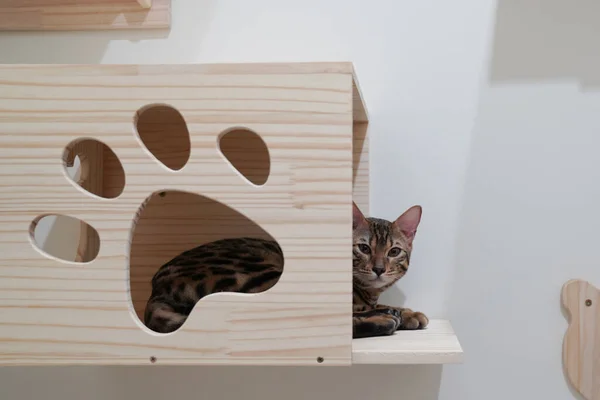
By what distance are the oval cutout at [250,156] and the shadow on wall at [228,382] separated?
379 millimetres

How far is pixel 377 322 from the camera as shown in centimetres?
108

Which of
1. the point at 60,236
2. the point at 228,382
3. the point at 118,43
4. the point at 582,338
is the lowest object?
the point at 228,382

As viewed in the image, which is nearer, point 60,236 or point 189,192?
point 189,192

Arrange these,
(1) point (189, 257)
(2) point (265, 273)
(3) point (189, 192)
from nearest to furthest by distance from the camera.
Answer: (3) point (189, 192)
(2) point (265, 273)
(1) point (189, 257)

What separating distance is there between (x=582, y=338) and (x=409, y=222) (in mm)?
393

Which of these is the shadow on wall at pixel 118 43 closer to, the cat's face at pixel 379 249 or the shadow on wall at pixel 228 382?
the cat's face at pixel 379 249

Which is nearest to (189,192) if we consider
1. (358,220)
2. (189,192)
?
(189,192)

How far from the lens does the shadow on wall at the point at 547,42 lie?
1.29 meters

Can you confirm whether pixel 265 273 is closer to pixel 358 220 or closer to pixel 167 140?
pixel 358 220

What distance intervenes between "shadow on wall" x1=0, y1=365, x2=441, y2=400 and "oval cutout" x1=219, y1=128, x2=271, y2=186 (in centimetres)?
38

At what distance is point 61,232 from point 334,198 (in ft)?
2.29

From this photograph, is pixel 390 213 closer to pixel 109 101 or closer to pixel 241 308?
pixel 241 308

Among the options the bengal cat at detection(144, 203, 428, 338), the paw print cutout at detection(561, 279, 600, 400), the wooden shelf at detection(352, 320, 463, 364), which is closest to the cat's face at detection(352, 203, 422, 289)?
the bengal cat at detection(144, 203, 428, 338)

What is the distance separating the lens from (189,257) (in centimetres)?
118
